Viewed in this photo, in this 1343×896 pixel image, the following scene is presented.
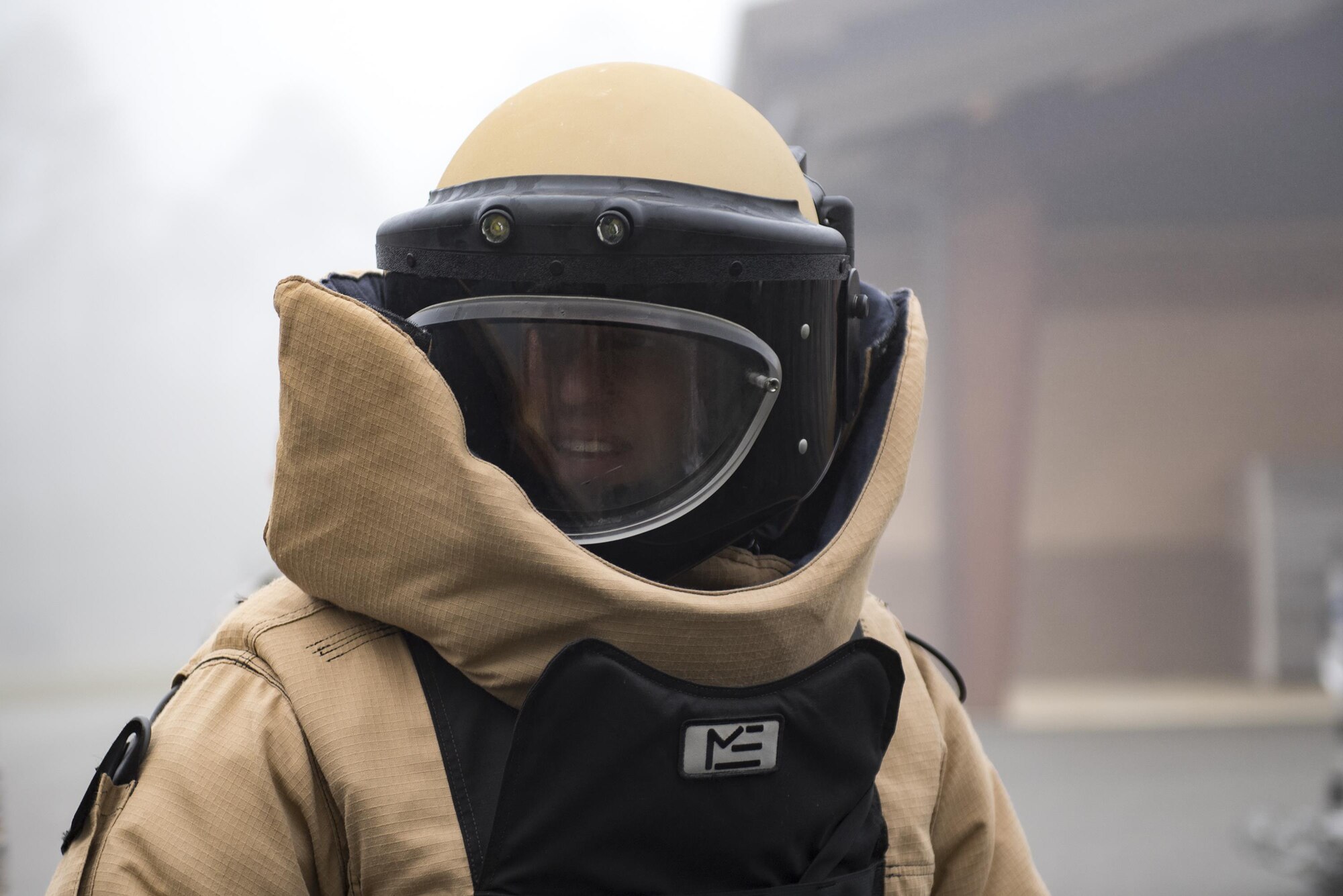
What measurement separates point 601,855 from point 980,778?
1.48 ft

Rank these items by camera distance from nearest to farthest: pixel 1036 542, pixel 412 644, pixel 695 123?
pixel 412 644 < pixel 695 123 < pixel 1036 542

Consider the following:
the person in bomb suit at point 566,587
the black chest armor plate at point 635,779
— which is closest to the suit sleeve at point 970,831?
the person in bomb suit at point 566,587

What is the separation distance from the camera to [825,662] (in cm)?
99

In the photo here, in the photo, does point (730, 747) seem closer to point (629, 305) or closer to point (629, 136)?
point (629, 305)

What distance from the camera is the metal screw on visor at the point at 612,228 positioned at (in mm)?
1003

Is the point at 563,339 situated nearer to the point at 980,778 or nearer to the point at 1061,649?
the point at 980,778

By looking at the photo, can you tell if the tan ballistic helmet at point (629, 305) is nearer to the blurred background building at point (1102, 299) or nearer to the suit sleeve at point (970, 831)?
the suit sleeve at point (970, 831)

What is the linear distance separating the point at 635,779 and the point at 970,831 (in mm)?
423

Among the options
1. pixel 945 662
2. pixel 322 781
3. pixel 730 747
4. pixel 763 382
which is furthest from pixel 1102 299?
pixel 322 781

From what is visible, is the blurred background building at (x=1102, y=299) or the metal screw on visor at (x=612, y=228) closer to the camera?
the metal screw on visor at (x=612, y=228)

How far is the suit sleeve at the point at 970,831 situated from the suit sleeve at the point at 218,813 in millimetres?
578

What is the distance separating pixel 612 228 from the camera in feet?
3.30

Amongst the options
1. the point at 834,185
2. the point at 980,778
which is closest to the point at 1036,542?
the point at 834,185

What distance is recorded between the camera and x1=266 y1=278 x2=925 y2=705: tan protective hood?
901mm
